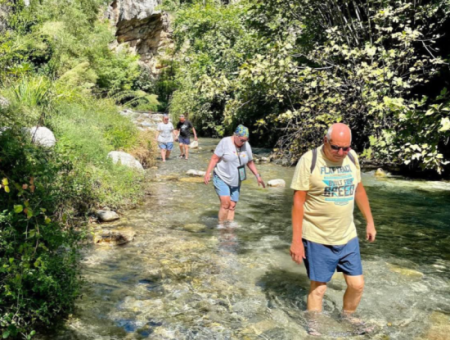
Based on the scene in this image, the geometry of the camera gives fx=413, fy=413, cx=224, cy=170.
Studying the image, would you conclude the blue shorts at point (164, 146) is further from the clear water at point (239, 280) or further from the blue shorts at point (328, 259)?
the blue shorts at point (328, 259)

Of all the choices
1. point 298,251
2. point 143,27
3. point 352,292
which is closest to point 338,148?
point 298,251

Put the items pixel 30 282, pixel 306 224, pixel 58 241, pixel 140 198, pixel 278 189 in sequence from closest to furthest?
1. pixel 30 282
2. pixel 58 241
3. pixel 306 224
4. pixel 140 198
5. pixel 278 189

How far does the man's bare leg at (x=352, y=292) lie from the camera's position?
13.6 feet

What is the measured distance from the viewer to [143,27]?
49656 mm

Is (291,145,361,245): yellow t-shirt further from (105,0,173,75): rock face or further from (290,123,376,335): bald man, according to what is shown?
→ (105,0,173,75): rock face

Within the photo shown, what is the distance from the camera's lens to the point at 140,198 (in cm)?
975

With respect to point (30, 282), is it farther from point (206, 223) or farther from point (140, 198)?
point (140, 198)

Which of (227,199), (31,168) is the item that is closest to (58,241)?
(31,168)

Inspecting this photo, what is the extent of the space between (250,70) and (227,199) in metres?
6.42

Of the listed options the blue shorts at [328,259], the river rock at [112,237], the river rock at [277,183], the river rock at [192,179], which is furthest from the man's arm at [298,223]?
the river rock at [192,179]

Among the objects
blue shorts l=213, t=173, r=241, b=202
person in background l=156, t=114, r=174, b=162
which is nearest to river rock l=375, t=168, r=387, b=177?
person in background l=156, t=114, r=174, b=162

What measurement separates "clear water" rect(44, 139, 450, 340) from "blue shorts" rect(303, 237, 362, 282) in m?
0.69

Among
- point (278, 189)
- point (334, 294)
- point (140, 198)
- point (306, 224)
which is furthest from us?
point (278, 189)

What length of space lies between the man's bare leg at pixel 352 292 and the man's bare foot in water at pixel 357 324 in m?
0.05
